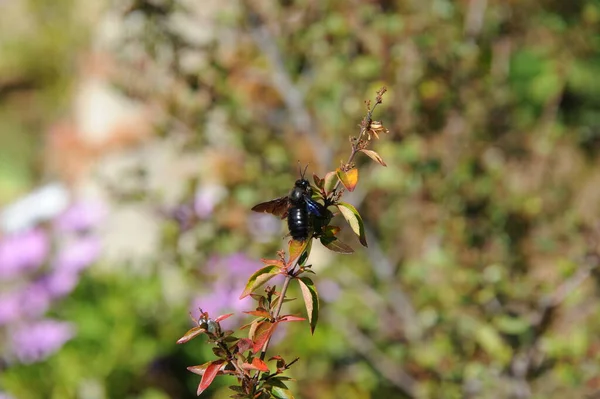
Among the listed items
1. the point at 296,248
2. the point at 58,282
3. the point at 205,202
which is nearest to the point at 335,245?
the point at 296,248

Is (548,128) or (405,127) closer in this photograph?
(405,127)

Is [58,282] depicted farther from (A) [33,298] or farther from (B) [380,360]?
(B) [380,360]

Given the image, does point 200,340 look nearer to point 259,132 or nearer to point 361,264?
point 361,264

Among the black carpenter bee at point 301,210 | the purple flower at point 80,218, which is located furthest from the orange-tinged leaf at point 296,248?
the purple flower at point 80,218

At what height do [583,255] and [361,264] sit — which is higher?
[361,264]

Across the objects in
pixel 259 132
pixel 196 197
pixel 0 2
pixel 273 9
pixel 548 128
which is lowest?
pixel 196 197

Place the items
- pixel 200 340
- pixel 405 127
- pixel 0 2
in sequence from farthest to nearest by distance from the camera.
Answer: pixel 0 2 < pixel 200 340 < pixel 405 127

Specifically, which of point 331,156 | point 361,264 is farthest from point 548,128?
point 361,264

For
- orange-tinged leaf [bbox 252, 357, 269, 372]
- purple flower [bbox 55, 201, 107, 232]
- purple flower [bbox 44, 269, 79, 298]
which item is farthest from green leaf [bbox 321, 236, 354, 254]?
purple flower [bbox 55, 201, 107, 232]

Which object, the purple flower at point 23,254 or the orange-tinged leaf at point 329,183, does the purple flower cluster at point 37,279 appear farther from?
the orange-tinged leaf at point 329,183
